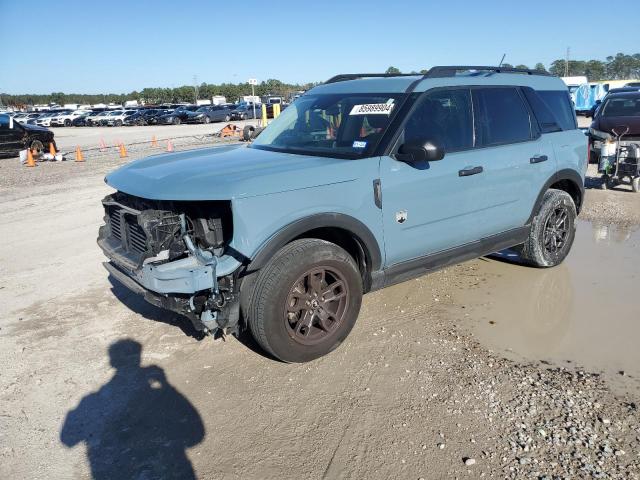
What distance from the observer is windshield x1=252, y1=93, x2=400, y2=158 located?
3994 millimetres

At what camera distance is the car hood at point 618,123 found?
34.5 feet

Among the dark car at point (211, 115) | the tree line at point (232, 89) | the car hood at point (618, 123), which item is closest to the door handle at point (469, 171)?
the car hood at point (618, 123)

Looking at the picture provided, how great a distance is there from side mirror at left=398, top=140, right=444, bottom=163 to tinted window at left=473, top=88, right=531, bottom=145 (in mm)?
912

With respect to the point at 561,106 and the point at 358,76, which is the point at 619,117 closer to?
the point at 561,106

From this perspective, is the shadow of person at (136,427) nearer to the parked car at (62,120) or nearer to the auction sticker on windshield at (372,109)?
the auction sticker on windshield at (372,109)

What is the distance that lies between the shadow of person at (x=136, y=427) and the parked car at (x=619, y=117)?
9161 millimetres

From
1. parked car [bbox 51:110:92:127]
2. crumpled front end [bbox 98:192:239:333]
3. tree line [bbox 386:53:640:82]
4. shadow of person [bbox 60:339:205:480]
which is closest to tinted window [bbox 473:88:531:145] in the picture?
crumpled front end [bbox 98:192:239:333]

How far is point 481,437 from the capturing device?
2.85m

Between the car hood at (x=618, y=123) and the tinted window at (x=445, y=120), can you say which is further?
the car hood at (x=618, y=123)

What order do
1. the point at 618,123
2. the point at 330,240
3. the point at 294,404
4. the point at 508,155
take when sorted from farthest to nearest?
the point at 618,123, the point at 508,155, the point at 330,240, the point at 294,404

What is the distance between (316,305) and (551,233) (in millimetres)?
3047

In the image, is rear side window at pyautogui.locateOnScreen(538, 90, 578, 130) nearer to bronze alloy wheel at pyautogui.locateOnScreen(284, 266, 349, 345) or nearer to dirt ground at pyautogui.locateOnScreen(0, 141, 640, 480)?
dirt ground at pyautogui.locateOnScreen(0, 141, 640, 480)

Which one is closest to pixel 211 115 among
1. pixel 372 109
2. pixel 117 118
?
pixel 117 118

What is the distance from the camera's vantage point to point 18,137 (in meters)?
17.6
